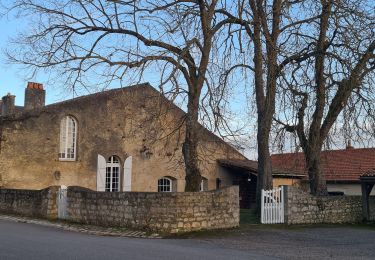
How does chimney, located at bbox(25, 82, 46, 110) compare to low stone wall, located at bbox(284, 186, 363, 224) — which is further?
chimney, located at bbox(25, 82, 46, 110)

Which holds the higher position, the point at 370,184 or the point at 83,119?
the point at 83,119

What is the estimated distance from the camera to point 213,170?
31.3 meters

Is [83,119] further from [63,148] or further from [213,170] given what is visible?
[213,170]

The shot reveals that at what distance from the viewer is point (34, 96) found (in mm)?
28922

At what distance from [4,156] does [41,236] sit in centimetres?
1212

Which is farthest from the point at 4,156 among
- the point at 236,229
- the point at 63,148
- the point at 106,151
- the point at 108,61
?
the point at 236,229

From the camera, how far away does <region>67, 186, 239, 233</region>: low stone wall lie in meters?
15.6

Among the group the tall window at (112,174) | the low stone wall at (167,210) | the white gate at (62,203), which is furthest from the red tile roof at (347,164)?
the white gate at (62,203)

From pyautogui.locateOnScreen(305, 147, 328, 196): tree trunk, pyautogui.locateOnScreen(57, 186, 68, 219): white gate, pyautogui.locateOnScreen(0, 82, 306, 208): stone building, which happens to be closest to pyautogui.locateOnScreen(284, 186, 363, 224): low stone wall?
pyautogui.locateOnScreen(305, 147, 328, 196): tree trunk

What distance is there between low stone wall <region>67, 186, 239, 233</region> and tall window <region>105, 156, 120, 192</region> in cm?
1060

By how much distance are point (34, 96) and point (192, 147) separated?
14498 mm

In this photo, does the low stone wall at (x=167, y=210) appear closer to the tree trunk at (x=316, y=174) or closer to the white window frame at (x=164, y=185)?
the tree trunk at (x=316, y=174)

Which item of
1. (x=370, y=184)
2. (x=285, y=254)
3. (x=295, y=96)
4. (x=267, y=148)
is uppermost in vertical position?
(x=295, y=96)

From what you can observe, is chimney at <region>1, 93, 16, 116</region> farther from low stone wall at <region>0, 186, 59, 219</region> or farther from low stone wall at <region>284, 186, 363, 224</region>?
low stone wall at <region>284, 186, 363, 224</region>
